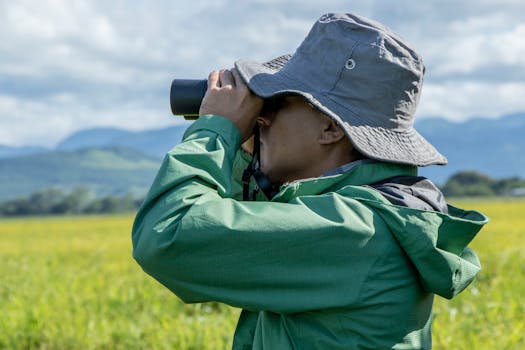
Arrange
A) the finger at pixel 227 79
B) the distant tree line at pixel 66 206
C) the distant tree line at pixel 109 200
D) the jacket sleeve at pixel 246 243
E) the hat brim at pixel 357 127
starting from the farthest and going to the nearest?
the distant tree line at pixel 66 206 < the distant tree line at pixel 109 200 < the finger at pixel 227 79 < the hat brim at pixel 357 127 < the jacket sleeve at pixel 246 243

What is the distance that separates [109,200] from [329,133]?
346 feet

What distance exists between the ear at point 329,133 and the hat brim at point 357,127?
4cm

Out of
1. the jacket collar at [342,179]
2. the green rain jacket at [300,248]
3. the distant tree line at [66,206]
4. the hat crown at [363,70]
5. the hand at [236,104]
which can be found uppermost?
the hat crown at [363,70]

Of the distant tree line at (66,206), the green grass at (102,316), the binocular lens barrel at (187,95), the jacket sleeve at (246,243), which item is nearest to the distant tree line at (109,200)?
the distant tree line at (66,206)

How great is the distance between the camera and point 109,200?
10538 centimetres

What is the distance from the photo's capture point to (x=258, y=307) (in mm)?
1691

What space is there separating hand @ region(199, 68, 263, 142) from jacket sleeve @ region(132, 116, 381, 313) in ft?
0.44

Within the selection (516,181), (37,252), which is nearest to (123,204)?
(516,181)

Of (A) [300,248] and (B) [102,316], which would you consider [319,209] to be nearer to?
(A) [300,248]

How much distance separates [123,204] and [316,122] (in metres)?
110

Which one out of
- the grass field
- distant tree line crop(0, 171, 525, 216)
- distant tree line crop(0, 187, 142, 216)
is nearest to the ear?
the grass field

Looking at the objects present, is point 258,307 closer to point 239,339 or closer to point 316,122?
point 239,339

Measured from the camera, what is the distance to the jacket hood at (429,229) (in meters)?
1.67

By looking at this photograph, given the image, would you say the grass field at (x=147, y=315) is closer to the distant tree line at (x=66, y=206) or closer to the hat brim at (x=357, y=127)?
the hat brim at (x=357, y=127)
